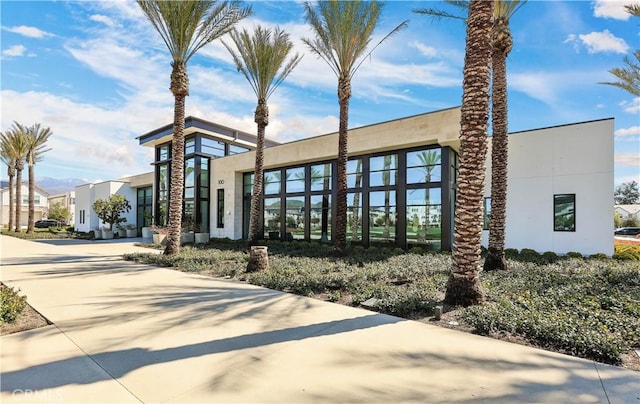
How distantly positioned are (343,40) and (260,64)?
16.2 ft

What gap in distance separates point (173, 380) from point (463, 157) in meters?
6.31

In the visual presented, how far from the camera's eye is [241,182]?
23.4 meters

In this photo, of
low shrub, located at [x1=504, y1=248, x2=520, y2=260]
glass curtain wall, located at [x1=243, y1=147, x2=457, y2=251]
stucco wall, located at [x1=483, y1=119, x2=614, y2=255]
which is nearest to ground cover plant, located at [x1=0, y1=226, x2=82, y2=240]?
glass curtain wall, located at [x1=243, y1=147, x2=457, y2=251]

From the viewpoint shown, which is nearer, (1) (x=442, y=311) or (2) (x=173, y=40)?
(1) (x=442, y=311)

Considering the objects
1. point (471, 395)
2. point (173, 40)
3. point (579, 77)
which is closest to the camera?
point (471, 395)

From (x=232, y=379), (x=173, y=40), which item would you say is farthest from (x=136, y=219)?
(x=232, y=379)

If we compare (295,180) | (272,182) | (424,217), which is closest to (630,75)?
(424,217)

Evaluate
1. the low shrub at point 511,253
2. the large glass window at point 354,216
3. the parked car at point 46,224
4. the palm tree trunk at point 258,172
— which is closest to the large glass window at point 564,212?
the low shrub at point 511,253

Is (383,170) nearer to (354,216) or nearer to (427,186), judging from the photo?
(427,186)

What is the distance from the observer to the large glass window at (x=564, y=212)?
13742 mm

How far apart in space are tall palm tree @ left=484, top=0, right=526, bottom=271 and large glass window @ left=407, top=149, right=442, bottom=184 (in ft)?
13.4

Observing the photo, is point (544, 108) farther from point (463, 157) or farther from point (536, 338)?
point (536, 338)

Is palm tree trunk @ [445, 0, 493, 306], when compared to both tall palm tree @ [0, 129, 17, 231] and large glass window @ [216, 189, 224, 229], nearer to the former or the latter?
large glass window @ [216, 189, 224, 229]

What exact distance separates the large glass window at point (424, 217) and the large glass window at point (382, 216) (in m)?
0.76
